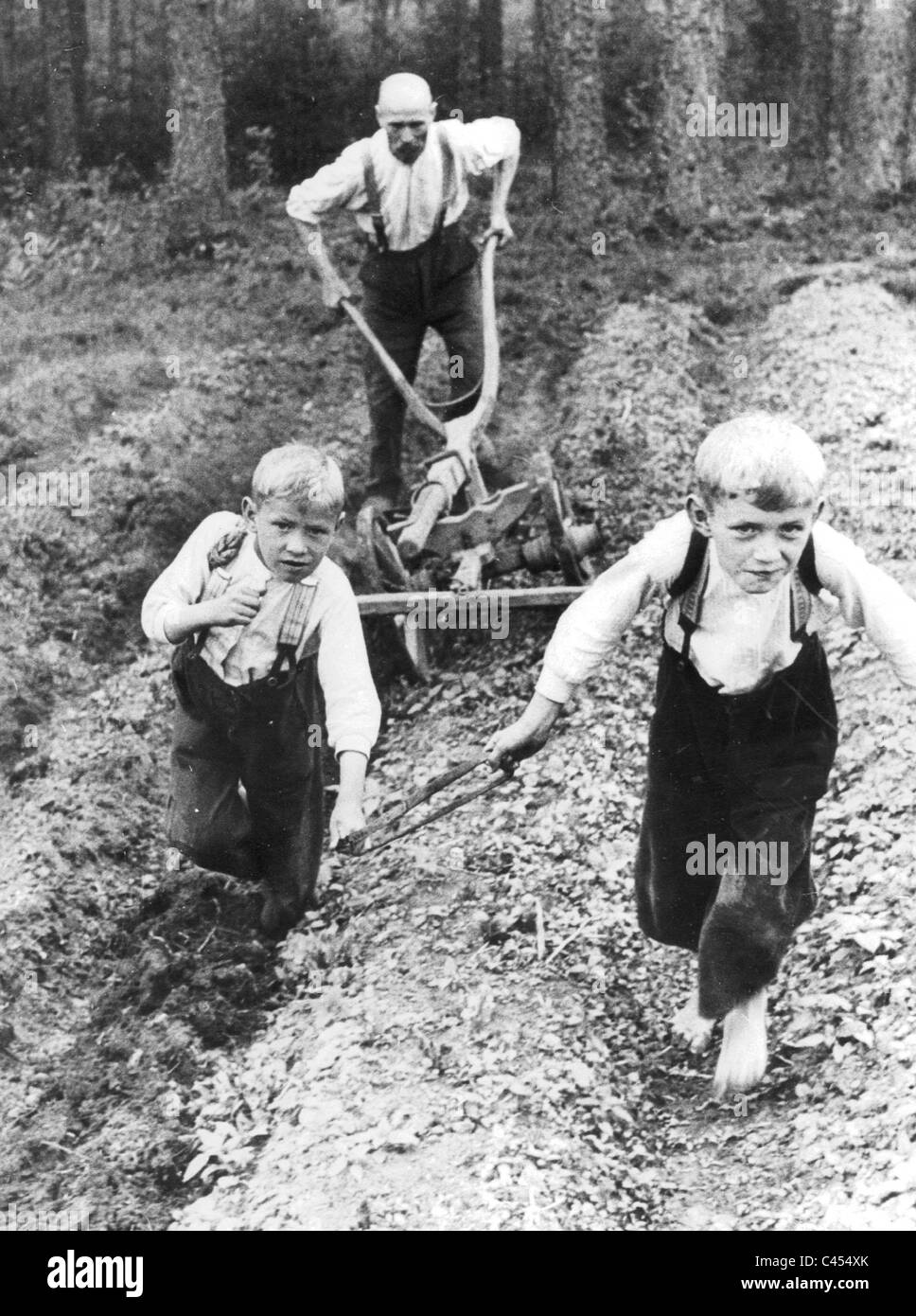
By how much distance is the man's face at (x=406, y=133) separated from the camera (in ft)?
13.2

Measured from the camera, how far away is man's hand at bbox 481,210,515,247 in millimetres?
4164

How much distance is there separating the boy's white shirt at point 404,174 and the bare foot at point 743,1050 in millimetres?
2117

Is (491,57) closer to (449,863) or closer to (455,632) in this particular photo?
(455,632)

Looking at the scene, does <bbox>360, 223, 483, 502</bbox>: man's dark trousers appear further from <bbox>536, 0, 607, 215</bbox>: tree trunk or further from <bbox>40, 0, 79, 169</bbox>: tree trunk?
<bbox>40, 0, 79, 169</bbox>: tree trunk

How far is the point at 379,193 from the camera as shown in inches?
162

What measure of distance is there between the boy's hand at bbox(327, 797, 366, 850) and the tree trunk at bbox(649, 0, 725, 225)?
178cm

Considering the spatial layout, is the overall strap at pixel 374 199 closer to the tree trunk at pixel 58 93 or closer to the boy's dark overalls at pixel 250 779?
the tree trunk at pixel 58 93

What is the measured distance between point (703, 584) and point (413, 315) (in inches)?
56.0

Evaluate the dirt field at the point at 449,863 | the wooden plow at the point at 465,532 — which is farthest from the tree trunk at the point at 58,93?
the wooden plow at the point at 465,532

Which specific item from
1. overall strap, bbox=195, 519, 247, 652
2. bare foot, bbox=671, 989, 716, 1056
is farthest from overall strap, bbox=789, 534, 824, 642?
overall strap, bbox=195, 519, 247, 652

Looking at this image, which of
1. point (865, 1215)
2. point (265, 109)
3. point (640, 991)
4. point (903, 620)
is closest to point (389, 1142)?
point (640, 991)

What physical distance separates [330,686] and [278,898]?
1.68 feet

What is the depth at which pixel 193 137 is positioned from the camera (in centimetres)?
430

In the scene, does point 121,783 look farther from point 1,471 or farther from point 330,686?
point 1,471
